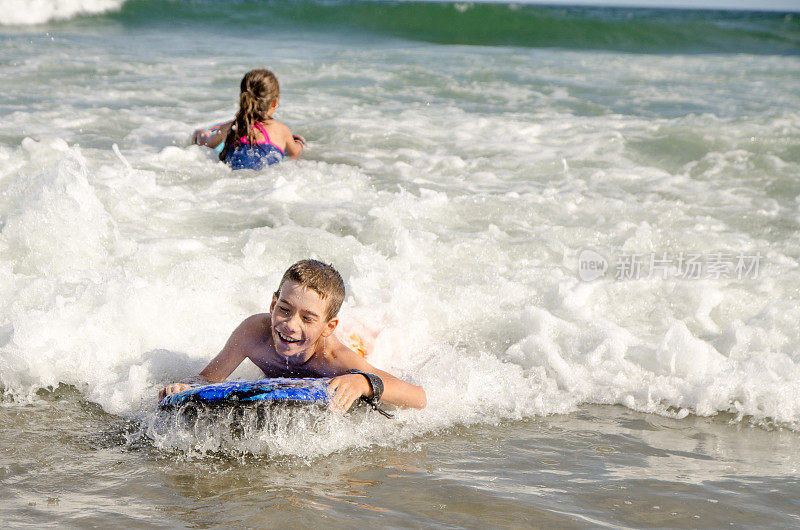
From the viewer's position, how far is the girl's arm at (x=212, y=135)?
7430 mm

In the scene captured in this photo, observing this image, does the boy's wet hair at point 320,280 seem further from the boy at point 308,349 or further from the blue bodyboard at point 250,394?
the blue bodyboard at point 250,394

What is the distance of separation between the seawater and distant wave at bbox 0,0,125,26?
321 inches

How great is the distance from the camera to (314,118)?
30.0 ft

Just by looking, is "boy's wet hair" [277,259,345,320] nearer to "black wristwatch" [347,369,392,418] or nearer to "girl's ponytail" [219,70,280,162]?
"black wristwatch" [347,369,392,418]

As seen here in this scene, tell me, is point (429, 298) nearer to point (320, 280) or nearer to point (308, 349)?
point (308, 349)

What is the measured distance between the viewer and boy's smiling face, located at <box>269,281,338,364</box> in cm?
356

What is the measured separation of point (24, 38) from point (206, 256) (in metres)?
12.0

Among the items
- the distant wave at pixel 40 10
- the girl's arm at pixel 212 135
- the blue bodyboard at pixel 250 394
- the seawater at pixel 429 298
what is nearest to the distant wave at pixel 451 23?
the distant wave at pixel 40 10

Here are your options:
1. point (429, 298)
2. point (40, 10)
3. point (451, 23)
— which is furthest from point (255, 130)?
point (451, 23)

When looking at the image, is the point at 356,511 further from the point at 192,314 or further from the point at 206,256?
the point at 206,256

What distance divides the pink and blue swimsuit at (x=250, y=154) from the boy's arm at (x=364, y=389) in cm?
380

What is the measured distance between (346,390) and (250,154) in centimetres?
425

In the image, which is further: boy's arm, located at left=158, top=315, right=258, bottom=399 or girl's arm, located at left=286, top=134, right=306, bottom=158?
girl's arm, located at left=286, top=134, right=306, bottom=158

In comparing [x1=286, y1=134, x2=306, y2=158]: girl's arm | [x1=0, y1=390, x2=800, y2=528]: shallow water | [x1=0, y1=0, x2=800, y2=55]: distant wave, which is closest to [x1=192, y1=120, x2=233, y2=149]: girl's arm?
[x1=286, y1=134, x2=306, y2=158]: girl's arm
